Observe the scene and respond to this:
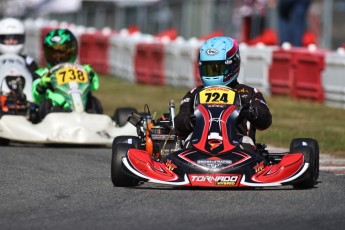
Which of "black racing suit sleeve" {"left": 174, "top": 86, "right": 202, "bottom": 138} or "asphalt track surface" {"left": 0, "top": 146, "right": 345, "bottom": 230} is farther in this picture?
"black racing suit sleeve" {"left": 174, "top": 86, "right": 202, "bottom": 138}

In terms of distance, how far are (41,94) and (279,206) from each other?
262 inches

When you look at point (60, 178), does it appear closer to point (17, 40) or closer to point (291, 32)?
point (17, 40)

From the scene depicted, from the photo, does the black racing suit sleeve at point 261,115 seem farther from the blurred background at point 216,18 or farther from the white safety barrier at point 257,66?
the blurred background at point 216,18

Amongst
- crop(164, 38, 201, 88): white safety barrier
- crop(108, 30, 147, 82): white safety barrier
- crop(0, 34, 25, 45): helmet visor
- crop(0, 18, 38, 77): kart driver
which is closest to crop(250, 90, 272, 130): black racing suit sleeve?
crop(0, 18, 38, 77): kart driver

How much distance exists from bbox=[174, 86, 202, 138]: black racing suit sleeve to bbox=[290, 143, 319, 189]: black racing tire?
2.88ft

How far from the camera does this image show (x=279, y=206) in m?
8.27

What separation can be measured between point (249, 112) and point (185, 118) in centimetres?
52

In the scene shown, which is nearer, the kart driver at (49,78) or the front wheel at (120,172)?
the front wheel at (120,172)

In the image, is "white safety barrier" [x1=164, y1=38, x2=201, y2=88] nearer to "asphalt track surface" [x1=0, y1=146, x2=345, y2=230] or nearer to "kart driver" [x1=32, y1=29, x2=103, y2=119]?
"kart driver" [x1=32, y1=29, x2=103, y2=119]

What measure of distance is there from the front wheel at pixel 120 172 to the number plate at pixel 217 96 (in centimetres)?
73

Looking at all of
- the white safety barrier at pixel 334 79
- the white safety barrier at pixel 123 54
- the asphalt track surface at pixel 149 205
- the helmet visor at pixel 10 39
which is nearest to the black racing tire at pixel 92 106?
the helmet visor at pixel 10 39

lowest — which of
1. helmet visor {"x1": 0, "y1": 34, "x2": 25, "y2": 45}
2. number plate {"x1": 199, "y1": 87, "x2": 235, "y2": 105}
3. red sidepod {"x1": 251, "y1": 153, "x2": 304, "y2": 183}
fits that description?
red sidepod {"x1": 251, "y1": 153, "x2": 304, "y2": 183}

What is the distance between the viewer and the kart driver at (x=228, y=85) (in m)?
9.75

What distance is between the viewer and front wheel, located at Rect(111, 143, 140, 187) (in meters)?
9.27
